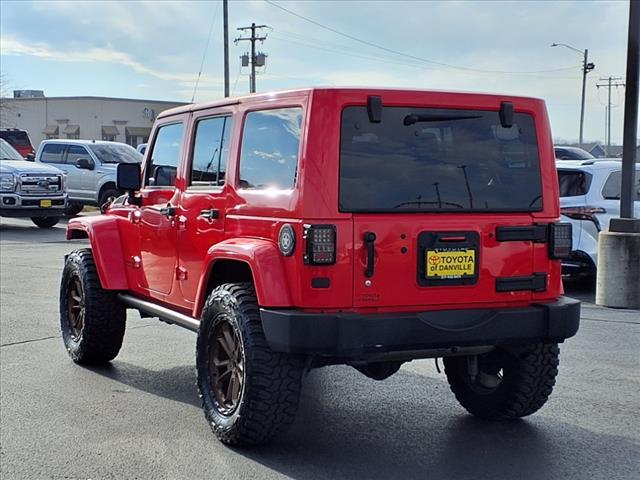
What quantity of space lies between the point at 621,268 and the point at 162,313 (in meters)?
5.90

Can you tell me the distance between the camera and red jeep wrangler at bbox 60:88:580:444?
470cm

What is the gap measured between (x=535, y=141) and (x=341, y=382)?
8.22 ft

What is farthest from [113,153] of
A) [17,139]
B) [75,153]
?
[17,139]

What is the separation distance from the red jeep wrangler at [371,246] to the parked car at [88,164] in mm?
16991

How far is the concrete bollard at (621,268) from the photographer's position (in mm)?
10047

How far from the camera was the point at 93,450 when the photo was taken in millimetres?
5094

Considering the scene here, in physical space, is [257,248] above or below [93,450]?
above

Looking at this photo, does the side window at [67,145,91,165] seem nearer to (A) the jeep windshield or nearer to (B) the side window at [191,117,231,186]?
(A) the jeep windshield

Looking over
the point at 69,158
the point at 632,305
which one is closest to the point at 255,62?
the point at 69,158

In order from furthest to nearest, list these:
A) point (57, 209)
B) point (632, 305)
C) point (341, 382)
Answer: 1. point (57, 209)
2. point (632, 305)
3. point (341, 382)

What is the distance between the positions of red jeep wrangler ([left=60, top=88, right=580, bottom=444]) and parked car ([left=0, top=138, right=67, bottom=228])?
1487 centimetres

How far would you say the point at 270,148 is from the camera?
5148 mm

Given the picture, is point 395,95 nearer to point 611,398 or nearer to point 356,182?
point 356,182

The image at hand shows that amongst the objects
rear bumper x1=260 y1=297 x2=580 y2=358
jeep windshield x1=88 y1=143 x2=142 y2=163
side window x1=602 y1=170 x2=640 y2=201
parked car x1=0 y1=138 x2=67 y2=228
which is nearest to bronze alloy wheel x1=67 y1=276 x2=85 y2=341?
rear bumper x1=260 y1=297 x2=580 y2=358
